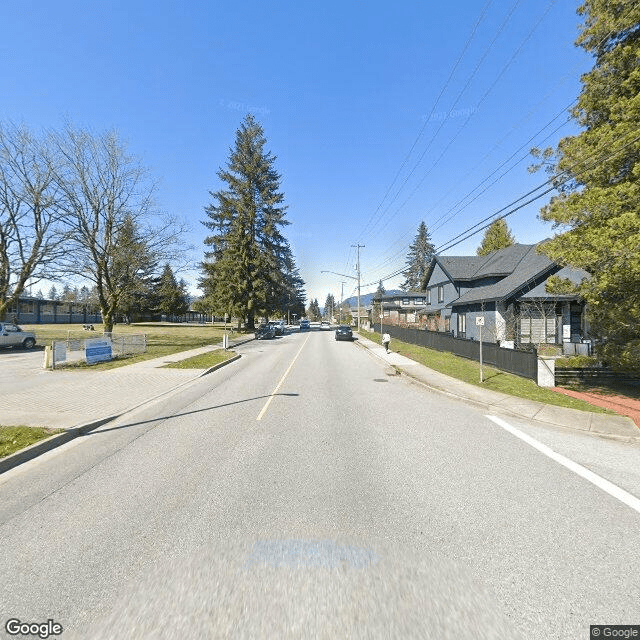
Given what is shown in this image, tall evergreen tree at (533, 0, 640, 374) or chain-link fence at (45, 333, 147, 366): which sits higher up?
tall evergreen tree at (533, 0, 640, 374)

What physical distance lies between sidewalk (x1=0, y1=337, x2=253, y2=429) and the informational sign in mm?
1909

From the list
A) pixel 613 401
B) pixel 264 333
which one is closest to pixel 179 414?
pixel 613 401

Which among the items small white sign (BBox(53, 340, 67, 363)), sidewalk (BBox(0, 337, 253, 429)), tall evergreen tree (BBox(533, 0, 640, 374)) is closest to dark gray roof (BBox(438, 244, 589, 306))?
tall evergreen tree (BBox(533, 0, 640, 374))

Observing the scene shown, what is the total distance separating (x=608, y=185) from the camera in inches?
366

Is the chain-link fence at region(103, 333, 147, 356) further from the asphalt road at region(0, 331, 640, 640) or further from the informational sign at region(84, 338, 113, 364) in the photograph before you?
the asphalt road at region(0, 331, 640, 640)

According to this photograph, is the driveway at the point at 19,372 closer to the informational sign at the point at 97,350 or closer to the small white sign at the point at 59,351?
the small white sign at the point at 59,351

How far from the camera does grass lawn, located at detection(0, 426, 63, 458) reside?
530cm

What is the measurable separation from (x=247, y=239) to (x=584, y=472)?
123 ft

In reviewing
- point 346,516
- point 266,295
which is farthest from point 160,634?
point 266,295

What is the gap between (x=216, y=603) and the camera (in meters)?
2.54

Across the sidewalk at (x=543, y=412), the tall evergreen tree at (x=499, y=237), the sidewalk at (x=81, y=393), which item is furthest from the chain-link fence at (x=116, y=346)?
the tall evergreen tree at (x=499, y=237)

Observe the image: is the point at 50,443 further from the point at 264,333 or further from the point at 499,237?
the point at 499,237

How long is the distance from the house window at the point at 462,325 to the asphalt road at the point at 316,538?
70.8ft

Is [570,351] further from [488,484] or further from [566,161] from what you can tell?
[488,484]
